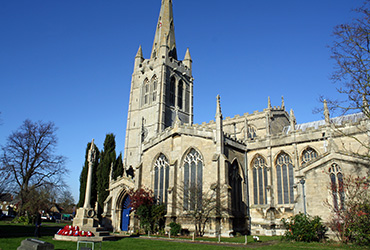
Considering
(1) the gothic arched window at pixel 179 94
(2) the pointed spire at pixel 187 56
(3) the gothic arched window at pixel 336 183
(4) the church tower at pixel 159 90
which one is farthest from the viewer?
(2) the pointed spire at pixel 187 56

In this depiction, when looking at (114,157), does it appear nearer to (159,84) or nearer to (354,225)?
(159,84)

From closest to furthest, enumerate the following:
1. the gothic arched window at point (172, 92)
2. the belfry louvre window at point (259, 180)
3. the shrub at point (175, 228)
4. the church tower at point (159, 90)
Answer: the shrub at point (175, 228) → the belfry louvre window at point (259, 180) → the church tower at point (159, 90) → the gothic arched window at point (172, 92)

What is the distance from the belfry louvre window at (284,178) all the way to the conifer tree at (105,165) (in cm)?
1981

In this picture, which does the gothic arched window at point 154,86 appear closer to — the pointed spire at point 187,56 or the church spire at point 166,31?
the church spire at point 166,31

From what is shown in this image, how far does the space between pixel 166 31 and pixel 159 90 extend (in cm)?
1453

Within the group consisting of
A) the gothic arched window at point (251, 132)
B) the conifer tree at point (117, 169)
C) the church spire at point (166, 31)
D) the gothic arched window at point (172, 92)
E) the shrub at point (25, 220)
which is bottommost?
the shrub at point (25, 220)

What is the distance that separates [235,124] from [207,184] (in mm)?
18439

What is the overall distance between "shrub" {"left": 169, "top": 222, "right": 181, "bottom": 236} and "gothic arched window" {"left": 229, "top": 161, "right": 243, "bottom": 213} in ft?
16.2

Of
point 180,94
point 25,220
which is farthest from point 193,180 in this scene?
point 180,94

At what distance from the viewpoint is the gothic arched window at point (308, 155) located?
2598 cm

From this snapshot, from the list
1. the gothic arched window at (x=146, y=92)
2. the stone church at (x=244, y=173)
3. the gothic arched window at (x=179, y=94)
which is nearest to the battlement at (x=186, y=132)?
the stone church at (x=244, y=173)

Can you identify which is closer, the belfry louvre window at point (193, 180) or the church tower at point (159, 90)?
the belfry louvre window at point (193, 180)

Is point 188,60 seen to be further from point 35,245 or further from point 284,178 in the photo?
point 35,245

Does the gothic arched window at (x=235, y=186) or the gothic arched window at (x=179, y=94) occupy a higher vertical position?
the gothic arched window at (x=179, y=94)
